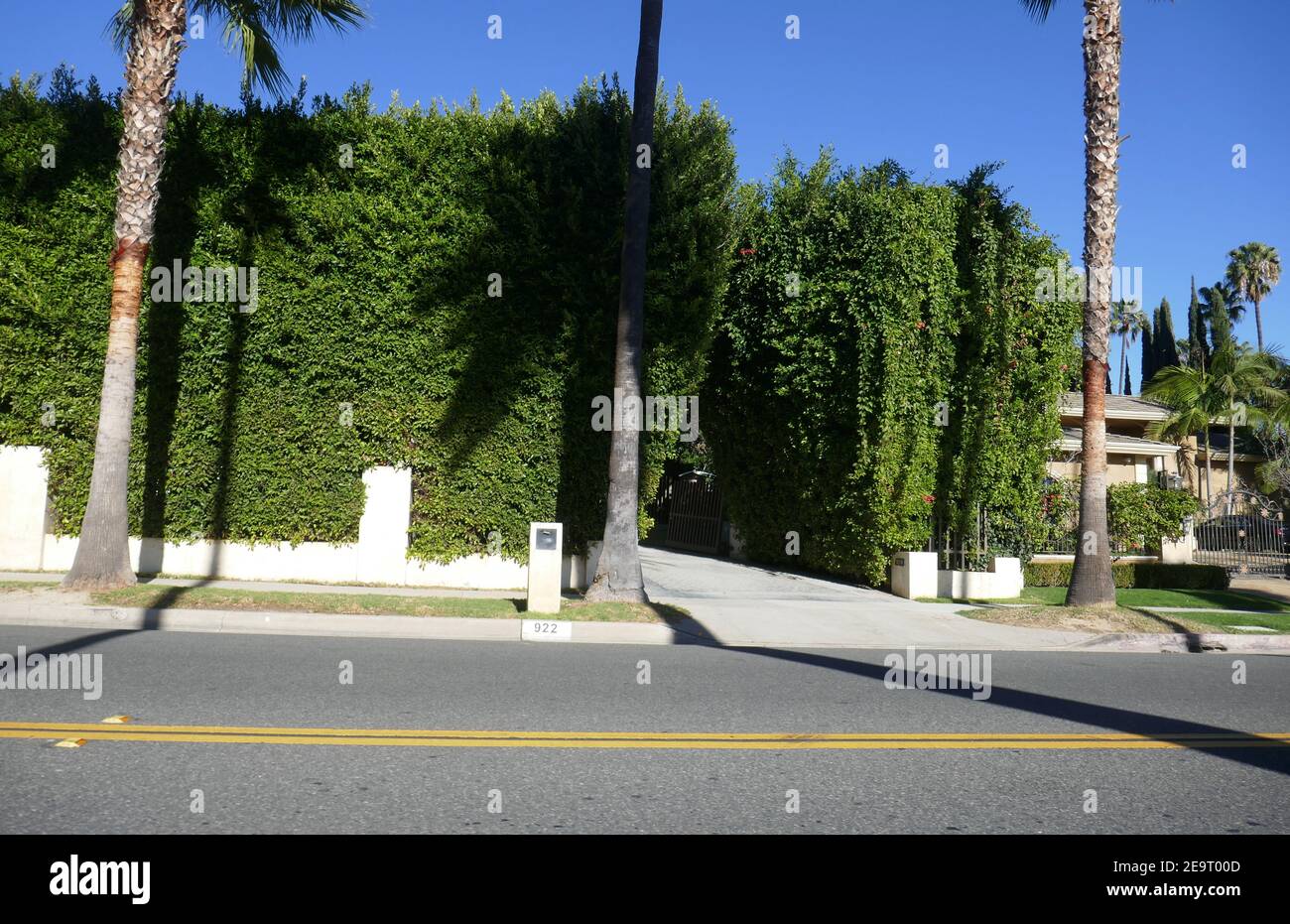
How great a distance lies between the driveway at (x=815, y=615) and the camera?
434 inches

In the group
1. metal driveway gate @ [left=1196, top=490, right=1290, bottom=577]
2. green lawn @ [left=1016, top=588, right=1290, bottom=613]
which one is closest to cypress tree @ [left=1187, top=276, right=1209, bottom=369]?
metal driveway gate @ [left=1196, top=490, right=1290, bottom=577]

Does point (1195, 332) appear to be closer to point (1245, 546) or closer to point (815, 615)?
point (1245, 546)

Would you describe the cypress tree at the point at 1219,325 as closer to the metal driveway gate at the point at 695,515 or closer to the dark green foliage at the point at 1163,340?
the dark green foliage at the point at 1163,340

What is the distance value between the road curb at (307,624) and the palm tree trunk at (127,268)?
1.30m

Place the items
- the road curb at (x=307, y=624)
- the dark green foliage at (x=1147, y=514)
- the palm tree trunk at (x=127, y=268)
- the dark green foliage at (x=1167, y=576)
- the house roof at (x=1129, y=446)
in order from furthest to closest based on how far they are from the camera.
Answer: the house roof at (x=1129, y=446), the dark green foliage at (x=1147, y=514), the dark green foliage at (x=1167, y=576), the palm tree trunk at (x=127, y=268), the road curb at (x=307, y=624)

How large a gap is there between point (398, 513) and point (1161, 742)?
10941 millimetres

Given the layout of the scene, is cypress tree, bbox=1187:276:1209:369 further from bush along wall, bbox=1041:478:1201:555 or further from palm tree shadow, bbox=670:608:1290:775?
palm tree shadow, bbox=670:608:1290:775

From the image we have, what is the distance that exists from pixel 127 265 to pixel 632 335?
6653mm

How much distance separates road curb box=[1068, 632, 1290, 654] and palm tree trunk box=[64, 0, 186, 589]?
12.2 meters

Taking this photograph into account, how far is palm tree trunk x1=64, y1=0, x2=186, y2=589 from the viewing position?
11.8 m

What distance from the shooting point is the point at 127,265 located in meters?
11.9

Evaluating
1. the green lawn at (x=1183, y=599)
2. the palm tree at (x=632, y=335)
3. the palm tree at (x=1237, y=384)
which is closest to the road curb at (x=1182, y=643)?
the green lawn at (x=1183, y=599)

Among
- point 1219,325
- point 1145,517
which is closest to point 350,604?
point 1145,517

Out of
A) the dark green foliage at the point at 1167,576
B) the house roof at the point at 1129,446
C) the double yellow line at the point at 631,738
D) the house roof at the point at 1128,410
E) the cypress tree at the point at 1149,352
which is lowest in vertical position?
the double yellow line at the point at 631,738
